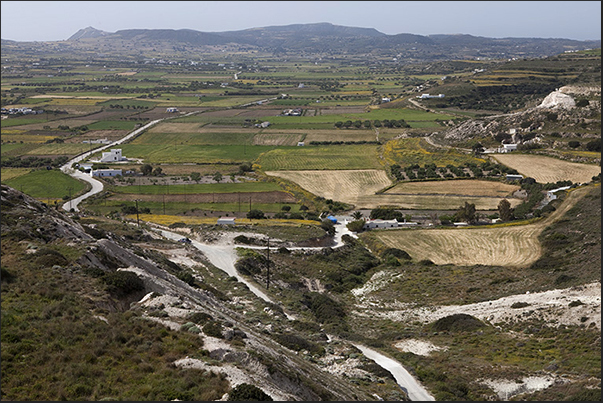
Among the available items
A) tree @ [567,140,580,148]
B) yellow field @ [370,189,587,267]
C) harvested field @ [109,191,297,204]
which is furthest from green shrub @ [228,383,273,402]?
tree @ [567,140,580,148]

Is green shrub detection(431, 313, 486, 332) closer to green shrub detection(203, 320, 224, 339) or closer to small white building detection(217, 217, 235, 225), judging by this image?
green shrub detection(203, 320, 224, 339)

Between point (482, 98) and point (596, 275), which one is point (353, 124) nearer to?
point (482, 98)

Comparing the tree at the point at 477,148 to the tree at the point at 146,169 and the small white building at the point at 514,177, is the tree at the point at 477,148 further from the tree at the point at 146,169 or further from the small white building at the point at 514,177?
the tree at the point at 146,169

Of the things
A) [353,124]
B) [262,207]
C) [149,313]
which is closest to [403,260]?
[262,207]

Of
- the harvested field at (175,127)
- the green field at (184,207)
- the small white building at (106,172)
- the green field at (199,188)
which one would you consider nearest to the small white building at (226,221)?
the green field at (184,207)

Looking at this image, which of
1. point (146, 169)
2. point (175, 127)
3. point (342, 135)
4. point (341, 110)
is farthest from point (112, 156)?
point (341, 110)

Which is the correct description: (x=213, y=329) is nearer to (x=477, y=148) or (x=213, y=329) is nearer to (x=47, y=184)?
(x=47, y=184)
